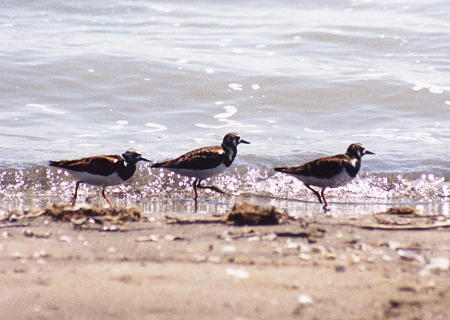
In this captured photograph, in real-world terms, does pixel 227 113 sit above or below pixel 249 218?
above

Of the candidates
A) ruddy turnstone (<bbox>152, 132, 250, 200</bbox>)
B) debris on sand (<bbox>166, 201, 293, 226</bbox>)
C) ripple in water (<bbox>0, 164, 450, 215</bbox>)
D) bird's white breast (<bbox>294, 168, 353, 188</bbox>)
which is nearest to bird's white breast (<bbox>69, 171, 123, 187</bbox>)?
ripple in water (<bbox>0, 164, 450, 215</bbox>)

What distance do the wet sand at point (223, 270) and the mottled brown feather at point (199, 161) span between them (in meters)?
2.79

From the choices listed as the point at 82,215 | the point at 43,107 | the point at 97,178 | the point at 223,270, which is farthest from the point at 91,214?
the point at 43,107

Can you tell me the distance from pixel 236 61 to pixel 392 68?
311 centimetres

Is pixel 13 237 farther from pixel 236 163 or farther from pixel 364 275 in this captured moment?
pixel 236 163

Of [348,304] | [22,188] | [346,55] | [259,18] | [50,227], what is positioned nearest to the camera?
[348,304]

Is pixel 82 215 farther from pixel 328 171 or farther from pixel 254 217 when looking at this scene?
pixel 328 171

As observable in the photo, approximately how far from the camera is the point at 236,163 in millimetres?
10438

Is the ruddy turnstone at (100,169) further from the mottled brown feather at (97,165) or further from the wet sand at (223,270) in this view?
the wet sand at (223,270)

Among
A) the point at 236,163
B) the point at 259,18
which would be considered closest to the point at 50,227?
the point at 236,163

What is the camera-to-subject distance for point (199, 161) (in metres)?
8.98

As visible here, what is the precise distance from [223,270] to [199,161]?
4.31m

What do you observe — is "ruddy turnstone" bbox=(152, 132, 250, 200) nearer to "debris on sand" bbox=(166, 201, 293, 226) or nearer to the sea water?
the sea water

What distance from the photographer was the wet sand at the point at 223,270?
4.12 meters
